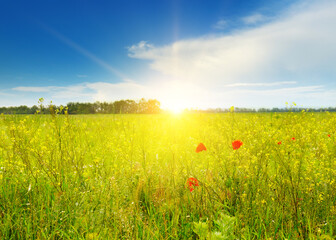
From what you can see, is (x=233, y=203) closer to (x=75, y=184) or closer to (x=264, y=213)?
(x=264, y=213)

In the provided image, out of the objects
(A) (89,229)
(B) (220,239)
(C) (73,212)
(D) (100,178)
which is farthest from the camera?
(D) (100,178)

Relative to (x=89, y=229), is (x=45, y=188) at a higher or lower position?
higher

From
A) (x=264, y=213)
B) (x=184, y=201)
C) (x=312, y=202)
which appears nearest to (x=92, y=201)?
(x=184, y=201)

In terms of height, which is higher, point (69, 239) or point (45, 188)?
point (45, 188)

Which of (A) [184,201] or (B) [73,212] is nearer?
(B) [73,212]

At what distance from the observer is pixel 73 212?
6.91 ft

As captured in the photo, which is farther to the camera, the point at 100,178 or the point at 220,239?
the point at 100,178

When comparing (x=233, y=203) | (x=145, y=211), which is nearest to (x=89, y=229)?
(x=145, y=211)

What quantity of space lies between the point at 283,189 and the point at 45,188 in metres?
2.71

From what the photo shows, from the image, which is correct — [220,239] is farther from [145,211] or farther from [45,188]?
[45,188]

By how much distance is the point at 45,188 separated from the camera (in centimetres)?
248

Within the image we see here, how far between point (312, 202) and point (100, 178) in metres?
2.54

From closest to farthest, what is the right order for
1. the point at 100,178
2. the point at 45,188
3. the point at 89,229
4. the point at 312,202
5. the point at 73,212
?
the point at 89,229, the point at 73,212, the point at 312,202, the point at 45,188, the point at 100,178

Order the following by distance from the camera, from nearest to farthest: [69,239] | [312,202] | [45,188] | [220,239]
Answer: [220,239] < [69,239] < [312,202] < [45,188]
